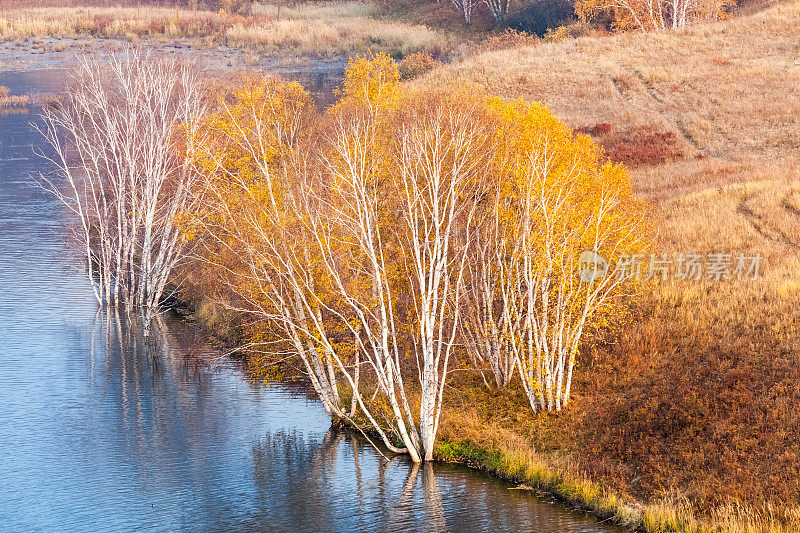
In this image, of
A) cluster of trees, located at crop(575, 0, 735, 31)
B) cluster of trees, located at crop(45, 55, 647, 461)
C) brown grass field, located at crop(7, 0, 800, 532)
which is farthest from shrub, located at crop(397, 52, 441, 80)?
cluster of trees, located at crop(45, 55, 647, 461)

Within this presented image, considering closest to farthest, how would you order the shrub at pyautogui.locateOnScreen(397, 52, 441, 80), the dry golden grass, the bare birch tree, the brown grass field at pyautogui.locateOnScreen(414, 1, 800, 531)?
the brown grass field at pyautogui.locateOnScreen(414, 1, 800, 531)
the bare birch tree
the shrub at pyautogui.locateOnScreen(397, 52, 441, 80)
the dry golden grass

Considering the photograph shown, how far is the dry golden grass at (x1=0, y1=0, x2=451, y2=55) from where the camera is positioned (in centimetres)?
11456

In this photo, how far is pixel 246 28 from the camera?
123000mm

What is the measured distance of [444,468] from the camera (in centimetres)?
2822

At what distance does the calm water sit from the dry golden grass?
74.9 metres

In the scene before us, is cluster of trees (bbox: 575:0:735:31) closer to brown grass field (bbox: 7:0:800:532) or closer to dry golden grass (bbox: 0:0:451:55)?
brown grass field (bbox: 7:0:800:532)

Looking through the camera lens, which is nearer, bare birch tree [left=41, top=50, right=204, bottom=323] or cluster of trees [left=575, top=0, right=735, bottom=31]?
bare birch tree [left=41, top=50, right=204, bottom=323]

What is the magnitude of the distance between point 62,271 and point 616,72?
157 feet

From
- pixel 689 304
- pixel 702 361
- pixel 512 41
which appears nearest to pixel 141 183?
pixel 689 304

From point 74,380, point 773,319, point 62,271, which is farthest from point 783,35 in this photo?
point 74,380

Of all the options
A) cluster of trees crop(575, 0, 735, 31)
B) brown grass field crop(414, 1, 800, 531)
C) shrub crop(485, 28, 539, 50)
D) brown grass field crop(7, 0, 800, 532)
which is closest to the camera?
brown grass field crop(414, 1, 800, 531)

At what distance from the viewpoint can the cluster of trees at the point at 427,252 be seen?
91.4 feet

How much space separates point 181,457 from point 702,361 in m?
17.4

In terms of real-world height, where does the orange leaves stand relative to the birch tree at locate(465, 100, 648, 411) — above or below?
above
